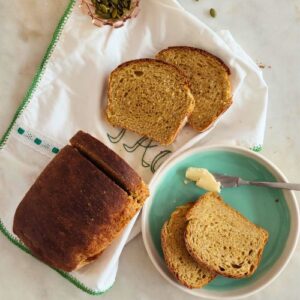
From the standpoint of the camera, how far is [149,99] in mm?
2156

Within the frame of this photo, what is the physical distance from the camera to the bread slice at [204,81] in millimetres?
2156

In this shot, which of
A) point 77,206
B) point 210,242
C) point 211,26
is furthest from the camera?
point 211,26

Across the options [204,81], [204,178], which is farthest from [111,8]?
[204,178]

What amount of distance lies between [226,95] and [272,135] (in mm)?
325

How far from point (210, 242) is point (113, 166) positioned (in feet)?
1.81

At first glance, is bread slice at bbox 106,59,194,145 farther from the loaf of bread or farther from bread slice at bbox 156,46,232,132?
the loaf of bread

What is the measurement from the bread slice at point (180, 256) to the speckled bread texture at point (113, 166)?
0.25m

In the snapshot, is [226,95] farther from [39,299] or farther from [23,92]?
[39,299]

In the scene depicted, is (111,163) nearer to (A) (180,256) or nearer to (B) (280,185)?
(A) (180,256)

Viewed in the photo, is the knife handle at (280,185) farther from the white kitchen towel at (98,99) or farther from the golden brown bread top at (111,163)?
the golden brown bread top at (111,163)

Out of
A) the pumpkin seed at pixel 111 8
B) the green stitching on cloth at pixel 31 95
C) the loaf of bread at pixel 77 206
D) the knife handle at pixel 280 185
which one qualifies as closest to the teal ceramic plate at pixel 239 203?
the knife handle at pixel 280 185

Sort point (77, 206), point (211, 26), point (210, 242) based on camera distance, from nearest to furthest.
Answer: point (77, 206) → point (210, 242) → point (211, 26)

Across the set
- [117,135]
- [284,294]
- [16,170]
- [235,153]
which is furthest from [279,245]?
[16,170]

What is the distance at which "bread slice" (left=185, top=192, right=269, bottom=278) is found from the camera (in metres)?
2.10
